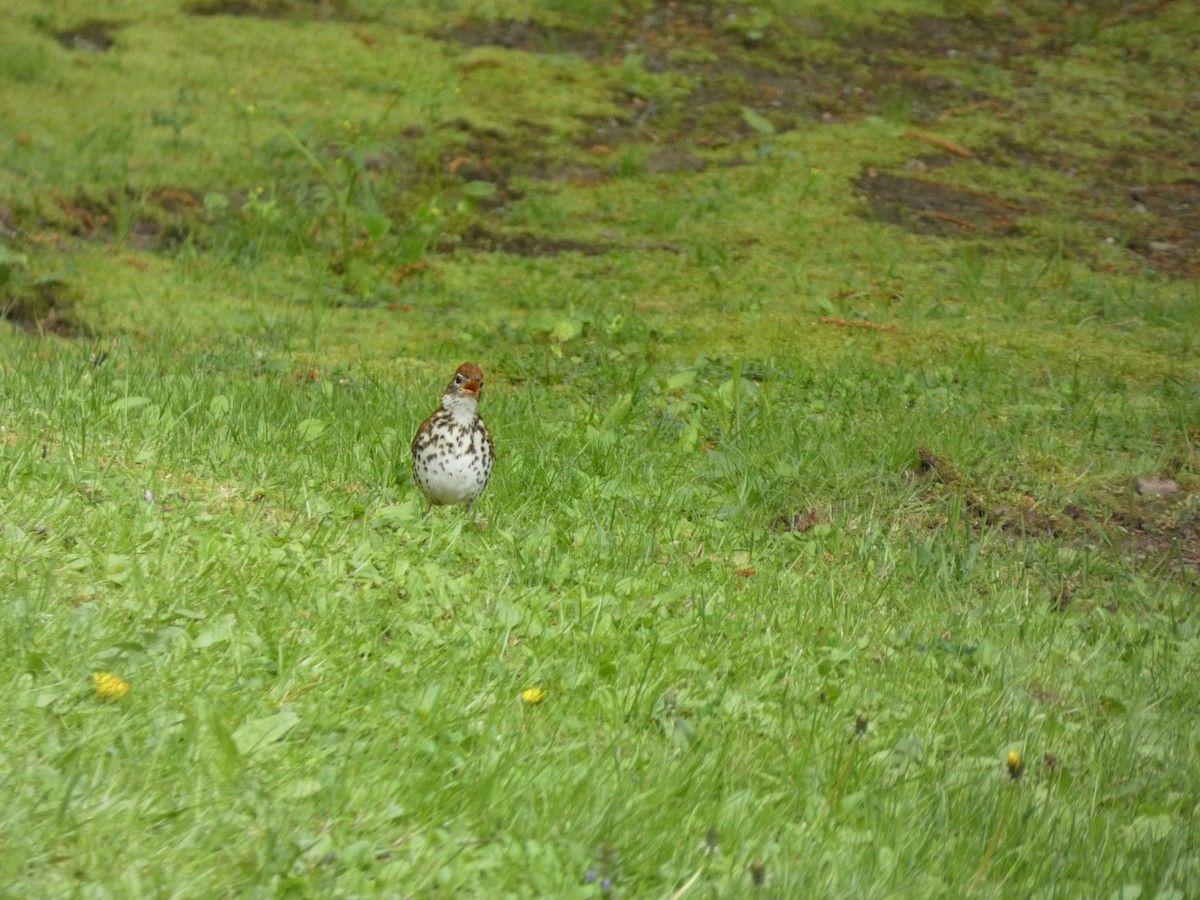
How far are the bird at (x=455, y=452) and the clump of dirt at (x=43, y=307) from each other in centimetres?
340

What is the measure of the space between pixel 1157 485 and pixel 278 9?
9655 mm

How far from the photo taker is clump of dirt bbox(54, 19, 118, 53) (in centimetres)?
1082

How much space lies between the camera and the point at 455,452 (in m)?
4.57

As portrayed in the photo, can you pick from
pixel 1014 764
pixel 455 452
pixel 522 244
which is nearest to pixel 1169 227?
pixel 522 244

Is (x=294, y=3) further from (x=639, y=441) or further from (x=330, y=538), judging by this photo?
(x=330, y=538)

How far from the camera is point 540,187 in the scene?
991 centimetres

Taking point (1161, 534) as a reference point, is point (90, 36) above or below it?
above

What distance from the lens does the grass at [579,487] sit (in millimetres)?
3064

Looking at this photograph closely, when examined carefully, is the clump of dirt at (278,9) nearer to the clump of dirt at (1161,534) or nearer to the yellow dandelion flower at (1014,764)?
the clump of dirt at (1161,534)

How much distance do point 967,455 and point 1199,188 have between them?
5.93 metres

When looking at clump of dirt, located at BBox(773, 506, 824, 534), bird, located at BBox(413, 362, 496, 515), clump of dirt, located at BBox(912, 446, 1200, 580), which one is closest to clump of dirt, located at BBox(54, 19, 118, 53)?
bird, located at BBox(413, 362, 496, 515)

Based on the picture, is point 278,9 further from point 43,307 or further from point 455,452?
point 455,452

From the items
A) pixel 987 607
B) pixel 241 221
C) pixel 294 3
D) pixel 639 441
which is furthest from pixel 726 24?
pixel 987 607

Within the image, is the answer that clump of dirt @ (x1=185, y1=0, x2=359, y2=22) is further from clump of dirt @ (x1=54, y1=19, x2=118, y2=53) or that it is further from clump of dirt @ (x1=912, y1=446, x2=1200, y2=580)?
clump of dirt @ (x1=912, y1=446, x2=1200, y2=580)
